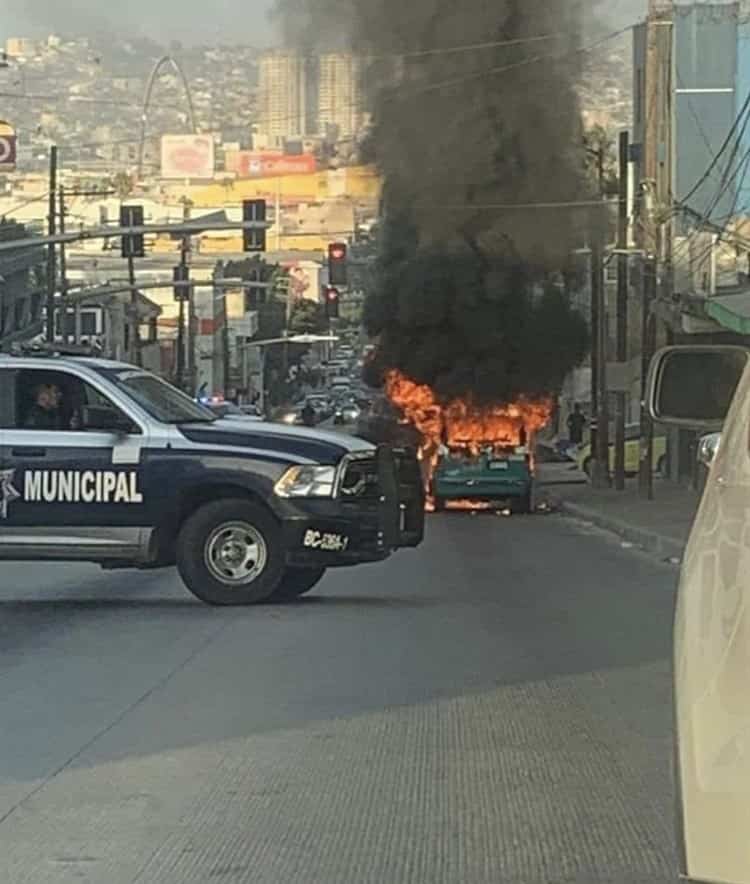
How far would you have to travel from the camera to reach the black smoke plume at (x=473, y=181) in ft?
128

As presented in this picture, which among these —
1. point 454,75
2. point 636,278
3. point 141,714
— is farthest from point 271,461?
point 636,278

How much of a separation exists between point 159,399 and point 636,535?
13181 millimetres

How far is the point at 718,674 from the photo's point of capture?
3721 mm

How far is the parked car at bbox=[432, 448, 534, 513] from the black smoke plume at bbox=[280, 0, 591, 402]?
7.79 metres

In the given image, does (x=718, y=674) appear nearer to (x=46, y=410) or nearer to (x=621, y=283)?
(x=46, y=410)

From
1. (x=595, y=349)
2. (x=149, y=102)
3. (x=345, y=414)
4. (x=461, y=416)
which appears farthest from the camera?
(x=149, y=102)

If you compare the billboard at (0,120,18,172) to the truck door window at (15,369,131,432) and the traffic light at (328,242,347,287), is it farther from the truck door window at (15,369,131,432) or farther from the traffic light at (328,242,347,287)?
the truck door window at (15,369,131,432)

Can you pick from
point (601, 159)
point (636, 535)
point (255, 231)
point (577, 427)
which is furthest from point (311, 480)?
point (577, 427)

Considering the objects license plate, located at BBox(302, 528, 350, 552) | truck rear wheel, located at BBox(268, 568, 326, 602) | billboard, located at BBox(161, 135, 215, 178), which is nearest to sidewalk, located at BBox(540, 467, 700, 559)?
truck rear wheel, located at BBox(268, 568, 326, 602)

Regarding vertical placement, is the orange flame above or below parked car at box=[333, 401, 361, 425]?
above

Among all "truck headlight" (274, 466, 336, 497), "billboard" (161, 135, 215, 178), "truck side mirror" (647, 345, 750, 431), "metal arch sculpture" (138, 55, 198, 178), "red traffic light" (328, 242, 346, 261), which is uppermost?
"metal arch sculpture" (138, 55, 198, 178)

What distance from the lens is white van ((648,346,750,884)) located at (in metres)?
3.56

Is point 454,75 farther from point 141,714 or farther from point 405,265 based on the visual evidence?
point 141,714

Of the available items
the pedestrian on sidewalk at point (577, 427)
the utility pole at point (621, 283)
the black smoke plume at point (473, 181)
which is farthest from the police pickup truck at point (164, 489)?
the pedestrian on sidewalk at point (577, 427)
